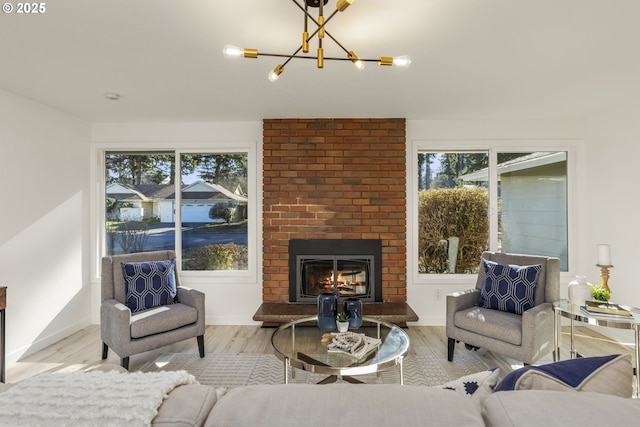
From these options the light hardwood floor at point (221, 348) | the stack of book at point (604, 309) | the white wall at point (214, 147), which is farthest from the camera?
the white wall at point (214, 147)

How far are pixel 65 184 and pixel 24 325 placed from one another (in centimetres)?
143

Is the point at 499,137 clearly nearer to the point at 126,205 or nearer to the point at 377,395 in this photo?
the point at 377,395

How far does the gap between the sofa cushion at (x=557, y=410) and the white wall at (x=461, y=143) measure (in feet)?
10.6

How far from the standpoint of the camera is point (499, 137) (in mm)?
3846

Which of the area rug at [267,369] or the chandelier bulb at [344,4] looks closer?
the chandelier bulb at [344,4]

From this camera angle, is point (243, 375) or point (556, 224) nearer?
point (243, 375)

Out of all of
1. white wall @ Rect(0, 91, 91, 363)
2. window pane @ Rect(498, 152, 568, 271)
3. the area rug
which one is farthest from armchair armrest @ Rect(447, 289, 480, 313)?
white wall @ Rect(0, 91, 91, 363)

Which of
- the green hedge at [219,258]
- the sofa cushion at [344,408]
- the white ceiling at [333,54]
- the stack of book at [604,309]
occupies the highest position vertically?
the white ceiling at [333,54]

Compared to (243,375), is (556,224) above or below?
above

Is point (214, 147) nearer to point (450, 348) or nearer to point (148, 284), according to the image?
point (148, 284)

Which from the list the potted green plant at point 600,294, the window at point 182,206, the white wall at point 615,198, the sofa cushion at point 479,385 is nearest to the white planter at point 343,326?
the sofa cushion at point 479,385

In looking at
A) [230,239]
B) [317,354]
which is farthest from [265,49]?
[230,239]

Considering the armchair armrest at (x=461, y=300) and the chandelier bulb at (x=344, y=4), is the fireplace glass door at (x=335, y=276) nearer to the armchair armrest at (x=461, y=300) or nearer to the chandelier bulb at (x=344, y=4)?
the armchair armrest at (x=461, y=300)

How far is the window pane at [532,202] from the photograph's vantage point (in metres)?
3.92
